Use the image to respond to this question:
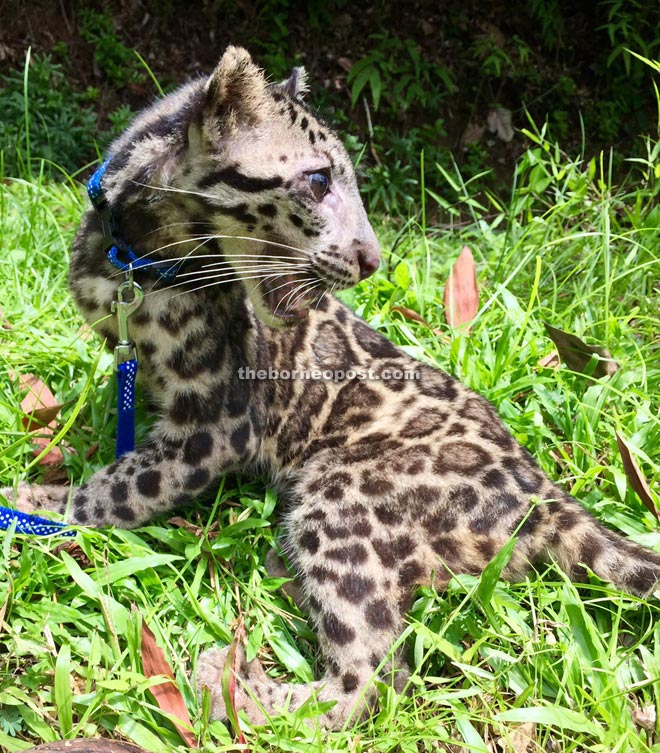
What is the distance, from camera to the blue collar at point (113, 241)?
3.10m

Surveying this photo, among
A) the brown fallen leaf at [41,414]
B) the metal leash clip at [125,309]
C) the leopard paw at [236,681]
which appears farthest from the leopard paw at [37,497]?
the leopard paw at [236,681]

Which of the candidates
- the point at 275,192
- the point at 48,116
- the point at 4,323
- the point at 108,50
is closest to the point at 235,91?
the point at 275,192

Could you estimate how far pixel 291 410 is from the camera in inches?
146

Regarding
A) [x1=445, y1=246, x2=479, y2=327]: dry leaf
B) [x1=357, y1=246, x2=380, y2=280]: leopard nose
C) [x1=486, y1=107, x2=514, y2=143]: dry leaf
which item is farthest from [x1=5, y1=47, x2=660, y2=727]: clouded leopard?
[x1=486, y1=107, x2=514, y2=143]: dry leaf

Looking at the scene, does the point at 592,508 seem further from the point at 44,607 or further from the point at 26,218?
the point at 26,218

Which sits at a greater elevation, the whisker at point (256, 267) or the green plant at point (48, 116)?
the whisker at point (256, 267)

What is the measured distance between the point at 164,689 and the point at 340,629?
0.73 metres

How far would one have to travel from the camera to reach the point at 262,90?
298 cm

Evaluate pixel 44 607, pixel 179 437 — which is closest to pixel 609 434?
pixel 179 437

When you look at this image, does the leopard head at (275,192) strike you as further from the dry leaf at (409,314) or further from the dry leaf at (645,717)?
the dry leaf at (645,717)

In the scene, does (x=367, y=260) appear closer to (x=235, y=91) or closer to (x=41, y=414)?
(x=235, y=91)

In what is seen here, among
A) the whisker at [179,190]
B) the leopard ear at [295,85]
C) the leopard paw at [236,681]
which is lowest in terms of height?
the leopard paw at [236,681]

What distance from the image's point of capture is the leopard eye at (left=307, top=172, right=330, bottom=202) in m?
3.09

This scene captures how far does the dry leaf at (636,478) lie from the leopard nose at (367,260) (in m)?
1.44
